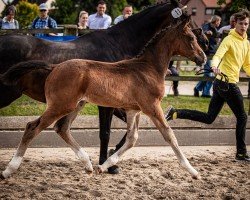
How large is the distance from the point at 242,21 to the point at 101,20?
4.41 m

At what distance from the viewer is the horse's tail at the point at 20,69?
533 cm

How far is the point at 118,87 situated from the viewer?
521cm

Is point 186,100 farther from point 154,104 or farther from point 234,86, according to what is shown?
point 154,104

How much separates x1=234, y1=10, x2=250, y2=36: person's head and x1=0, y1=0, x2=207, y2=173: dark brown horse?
818mm

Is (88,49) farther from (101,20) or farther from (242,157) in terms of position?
(101,20)

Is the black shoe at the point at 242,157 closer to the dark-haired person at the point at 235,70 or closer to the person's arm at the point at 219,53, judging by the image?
the dark-haired person at the point at 235,70

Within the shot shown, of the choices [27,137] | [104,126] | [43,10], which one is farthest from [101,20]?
[27,137]

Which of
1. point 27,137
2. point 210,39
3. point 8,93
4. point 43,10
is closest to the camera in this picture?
point 27,137

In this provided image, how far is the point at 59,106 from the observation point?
5102mm

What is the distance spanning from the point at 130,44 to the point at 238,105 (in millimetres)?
1606

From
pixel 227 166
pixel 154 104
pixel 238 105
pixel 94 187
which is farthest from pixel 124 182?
pixel 238 105

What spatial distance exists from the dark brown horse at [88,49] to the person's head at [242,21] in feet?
2.68

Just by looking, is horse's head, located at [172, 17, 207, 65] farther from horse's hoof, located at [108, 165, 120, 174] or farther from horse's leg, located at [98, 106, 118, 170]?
horse's hoof, located at [108, 165, 120, 174]

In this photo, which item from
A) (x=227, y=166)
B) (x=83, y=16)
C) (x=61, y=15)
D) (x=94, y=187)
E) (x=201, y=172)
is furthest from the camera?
(x=61, y=15)
